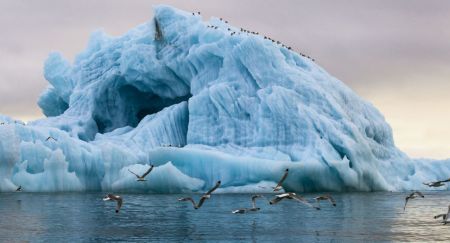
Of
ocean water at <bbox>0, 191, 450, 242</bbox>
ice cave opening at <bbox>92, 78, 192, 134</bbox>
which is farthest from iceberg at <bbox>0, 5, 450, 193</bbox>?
ocean water at <bbox>0, 191, 450, 242</bbox>

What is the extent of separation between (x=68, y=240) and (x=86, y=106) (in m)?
40.8

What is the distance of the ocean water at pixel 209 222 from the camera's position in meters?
25.0

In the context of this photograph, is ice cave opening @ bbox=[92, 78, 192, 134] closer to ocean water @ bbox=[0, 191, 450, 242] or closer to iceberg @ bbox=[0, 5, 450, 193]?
iceberg @ bbox=[0, 5, 450, 193]

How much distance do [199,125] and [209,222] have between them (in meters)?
26.6

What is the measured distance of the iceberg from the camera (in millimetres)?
50344

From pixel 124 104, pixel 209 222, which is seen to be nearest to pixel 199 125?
pixel 124 104

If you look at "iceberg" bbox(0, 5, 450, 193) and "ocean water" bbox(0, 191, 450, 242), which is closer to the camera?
"ocean water" bbox(0, 191, 450, 242)

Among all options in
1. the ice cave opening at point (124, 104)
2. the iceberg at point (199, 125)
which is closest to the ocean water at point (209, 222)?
the iceberg at point (199, 125)

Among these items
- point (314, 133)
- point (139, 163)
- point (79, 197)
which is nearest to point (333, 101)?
point (314, 133)

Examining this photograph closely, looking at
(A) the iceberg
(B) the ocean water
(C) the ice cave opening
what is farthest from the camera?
(C) the ice cave opening

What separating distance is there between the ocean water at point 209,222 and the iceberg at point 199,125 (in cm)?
560

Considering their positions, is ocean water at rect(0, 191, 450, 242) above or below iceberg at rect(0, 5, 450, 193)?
below

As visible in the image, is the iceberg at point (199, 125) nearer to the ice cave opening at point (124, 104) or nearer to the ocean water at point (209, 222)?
the ice cave opening at point (124, 104)

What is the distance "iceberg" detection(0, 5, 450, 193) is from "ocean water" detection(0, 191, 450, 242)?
5.60 m
